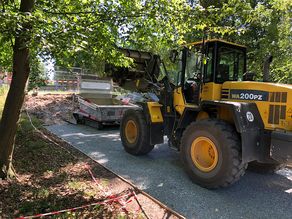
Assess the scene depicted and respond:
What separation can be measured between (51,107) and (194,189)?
33.7 feet

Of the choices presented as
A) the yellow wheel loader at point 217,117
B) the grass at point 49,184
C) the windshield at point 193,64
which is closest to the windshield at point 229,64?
the yellow wheel loader at point 217,117

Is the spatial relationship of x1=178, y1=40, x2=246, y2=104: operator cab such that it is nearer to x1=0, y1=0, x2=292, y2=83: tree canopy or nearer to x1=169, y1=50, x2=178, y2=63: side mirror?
x1=169, y1=50, x2=178, y2=63: side mirror

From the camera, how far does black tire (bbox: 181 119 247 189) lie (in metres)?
4.37

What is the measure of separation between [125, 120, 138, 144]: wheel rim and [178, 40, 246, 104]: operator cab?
61.4 inches

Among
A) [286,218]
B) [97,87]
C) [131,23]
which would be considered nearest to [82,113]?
[97,87]

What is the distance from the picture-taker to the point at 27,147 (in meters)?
6.61

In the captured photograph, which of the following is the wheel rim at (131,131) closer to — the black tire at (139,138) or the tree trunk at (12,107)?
the black tire at (139,138)

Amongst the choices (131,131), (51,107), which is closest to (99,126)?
(131,131)

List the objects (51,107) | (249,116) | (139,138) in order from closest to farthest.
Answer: (249,116) → (139,138) → (51,107)

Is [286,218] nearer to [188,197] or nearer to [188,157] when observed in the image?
[188,197]

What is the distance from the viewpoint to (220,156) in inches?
177

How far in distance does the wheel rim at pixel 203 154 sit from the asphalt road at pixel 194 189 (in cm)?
37

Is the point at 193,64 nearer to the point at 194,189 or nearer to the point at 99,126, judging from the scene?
the point at 194,189

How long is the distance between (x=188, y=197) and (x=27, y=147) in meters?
4.06
